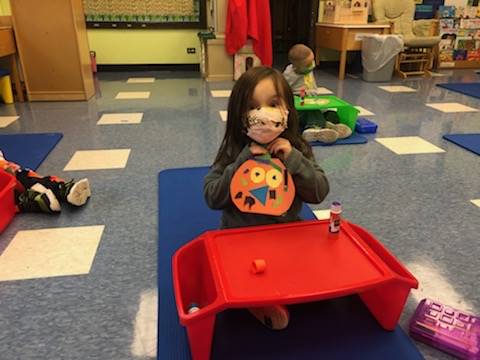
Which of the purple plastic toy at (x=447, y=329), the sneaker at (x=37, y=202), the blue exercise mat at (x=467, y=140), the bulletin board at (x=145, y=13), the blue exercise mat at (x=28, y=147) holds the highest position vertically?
the bulletin board at (x=145, y=13)

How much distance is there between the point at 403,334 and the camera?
87cm

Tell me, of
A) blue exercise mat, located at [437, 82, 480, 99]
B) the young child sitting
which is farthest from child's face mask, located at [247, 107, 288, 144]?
blue exercise mat, located at [437, 82, 480, 99]

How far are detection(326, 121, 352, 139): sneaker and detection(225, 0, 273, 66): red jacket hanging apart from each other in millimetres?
1827

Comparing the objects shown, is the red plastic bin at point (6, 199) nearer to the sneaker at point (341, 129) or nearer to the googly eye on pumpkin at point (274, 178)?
the googly eye on pumpkin at point (274, 178)

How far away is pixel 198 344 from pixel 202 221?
58 cm

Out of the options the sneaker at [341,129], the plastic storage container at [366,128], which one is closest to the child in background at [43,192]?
the sneaker at [341,129]

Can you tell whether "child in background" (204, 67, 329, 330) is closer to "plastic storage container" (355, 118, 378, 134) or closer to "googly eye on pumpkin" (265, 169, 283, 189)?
"googly eye on pumpkin" (265, 169, 283, 189)

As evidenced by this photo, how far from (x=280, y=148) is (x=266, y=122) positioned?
0.26 ft

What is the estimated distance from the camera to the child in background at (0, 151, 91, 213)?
1.37m

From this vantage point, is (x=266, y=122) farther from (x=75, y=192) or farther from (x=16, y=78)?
(x=16, y=78)

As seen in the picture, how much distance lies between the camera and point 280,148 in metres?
0.91

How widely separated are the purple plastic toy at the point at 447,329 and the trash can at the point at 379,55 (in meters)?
3.25

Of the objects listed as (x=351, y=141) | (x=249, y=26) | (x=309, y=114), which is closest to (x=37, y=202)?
(x=309, y=114)

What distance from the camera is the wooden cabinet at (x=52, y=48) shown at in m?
2.79
